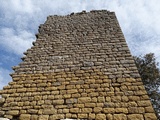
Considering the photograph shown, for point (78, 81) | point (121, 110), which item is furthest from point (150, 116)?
point (78, 81)

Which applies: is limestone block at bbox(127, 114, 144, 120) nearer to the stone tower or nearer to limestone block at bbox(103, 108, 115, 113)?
the stone tower

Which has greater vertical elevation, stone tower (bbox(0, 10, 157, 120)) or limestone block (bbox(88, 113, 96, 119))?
stone tower (bbox(0, 10, 157, 120))

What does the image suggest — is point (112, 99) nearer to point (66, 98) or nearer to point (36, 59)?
point (66, 98)

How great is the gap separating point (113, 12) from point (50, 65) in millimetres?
3376

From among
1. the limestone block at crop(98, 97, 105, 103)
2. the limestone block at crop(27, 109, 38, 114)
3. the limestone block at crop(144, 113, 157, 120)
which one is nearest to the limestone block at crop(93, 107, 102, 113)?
the limestone block at crop(98, 97, 105, 103)

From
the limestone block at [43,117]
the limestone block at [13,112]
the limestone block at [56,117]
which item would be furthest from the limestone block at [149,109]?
the limestone block at [13,112]

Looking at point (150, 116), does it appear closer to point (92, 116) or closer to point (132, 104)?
point (132, 104)

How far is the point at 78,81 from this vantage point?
385 cm

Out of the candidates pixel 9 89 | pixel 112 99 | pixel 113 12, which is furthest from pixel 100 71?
pixel 113 12

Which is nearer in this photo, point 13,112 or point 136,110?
point 136,110

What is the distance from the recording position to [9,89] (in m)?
3.92

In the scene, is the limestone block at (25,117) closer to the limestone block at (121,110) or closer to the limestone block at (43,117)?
→ the limestone block at (43,117)

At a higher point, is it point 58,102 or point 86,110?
point 58,102

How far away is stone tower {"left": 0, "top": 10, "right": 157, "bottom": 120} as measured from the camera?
322 centimetres
